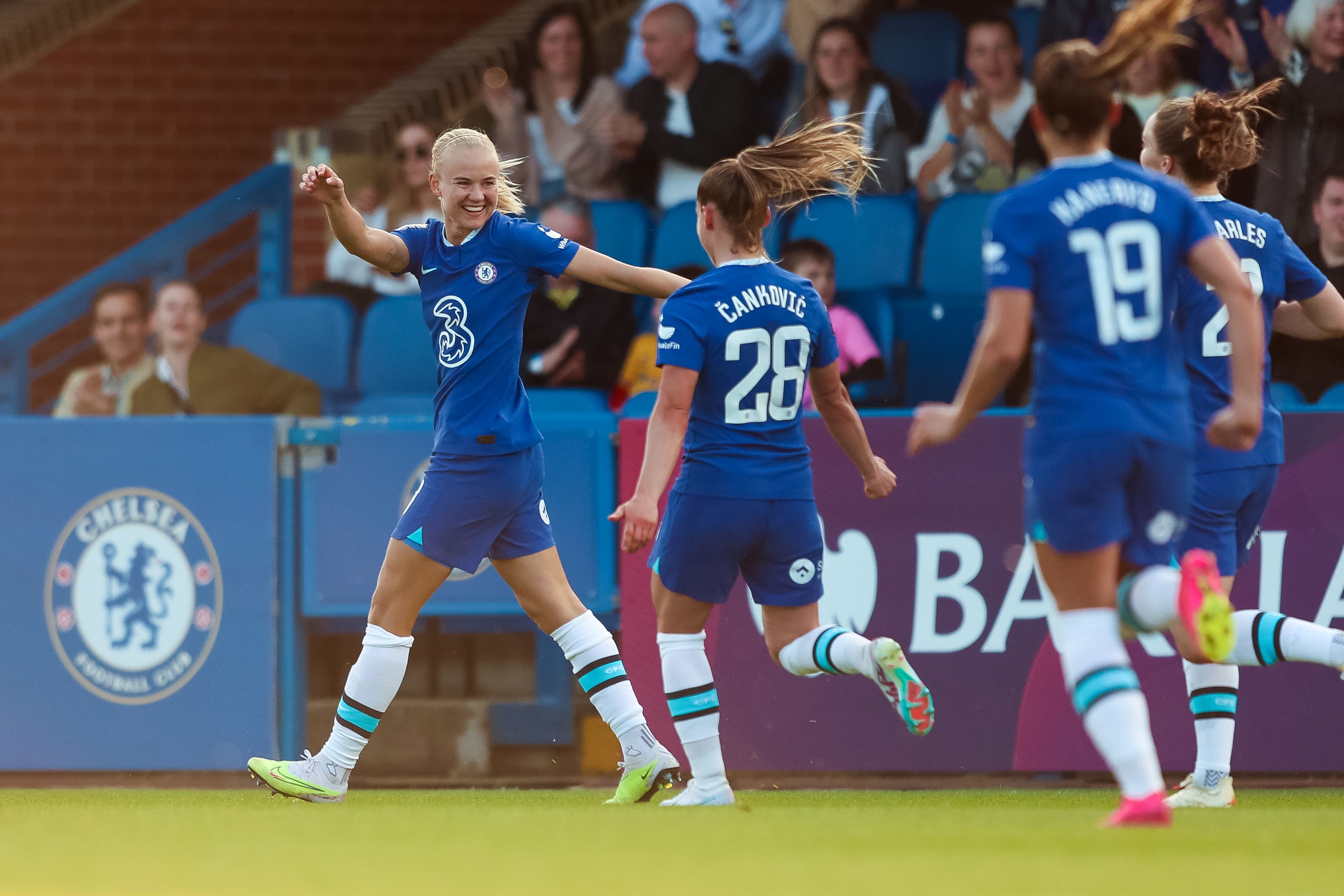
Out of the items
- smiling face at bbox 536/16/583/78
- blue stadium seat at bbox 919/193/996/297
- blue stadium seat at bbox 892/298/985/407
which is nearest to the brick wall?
smiling face at bbox 536/16/583/78

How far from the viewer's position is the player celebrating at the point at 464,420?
502cm

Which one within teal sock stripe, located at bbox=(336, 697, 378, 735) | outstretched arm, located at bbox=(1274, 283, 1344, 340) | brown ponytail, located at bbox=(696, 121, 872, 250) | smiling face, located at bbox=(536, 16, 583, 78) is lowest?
teal sock stripe, located at bbox=(336, 697, 378, 735)

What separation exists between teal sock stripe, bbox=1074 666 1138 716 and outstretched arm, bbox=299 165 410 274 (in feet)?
7.82

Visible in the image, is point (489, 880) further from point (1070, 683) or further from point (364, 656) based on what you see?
point (364, 656)

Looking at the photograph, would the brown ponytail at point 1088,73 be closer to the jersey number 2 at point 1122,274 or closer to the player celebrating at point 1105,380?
the player celebrating at point 1105,380

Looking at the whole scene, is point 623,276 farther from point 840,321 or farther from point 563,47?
point 563,47

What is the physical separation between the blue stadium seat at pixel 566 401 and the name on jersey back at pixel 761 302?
2963mm

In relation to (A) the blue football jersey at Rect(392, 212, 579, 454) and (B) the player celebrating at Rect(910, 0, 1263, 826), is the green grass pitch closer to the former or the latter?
(B) the player celebrating at Rect(910, 0, 1263, 826)

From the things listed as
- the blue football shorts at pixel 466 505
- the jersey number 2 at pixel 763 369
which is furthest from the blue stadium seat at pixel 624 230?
the jersey number 2 at pixel 763 369

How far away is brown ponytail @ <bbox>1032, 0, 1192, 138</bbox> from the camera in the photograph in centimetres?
378

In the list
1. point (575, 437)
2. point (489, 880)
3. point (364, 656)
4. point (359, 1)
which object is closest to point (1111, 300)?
point (489, 880)

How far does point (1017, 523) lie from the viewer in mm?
6289

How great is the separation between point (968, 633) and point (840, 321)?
1.68 meters

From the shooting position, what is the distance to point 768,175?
4820 mm
